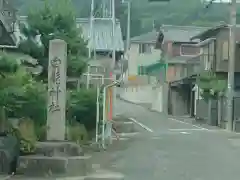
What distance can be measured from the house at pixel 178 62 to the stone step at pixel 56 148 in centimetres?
3272

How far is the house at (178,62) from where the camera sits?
4862 centimetres

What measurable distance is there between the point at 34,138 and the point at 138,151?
4.91 metres

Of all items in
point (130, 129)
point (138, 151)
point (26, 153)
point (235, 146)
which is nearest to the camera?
point (26, 153)

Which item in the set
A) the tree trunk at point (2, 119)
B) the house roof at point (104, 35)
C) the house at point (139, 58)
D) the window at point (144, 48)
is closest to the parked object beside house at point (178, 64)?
the house at point (139, 58)

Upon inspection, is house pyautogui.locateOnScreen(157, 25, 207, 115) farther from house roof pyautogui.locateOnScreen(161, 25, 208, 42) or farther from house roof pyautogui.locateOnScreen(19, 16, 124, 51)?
house roof pyautogui.locateOnScreen(19, 16, 124, 51)

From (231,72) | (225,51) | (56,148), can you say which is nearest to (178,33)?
(225,51)

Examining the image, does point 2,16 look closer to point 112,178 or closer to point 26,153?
point 26,153

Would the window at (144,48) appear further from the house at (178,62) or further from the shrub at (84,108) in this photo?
the shrub at (84,108)

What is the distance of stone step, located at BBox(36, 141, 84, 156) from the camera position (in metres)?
13.3

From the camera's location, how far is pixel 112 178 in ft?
39.2

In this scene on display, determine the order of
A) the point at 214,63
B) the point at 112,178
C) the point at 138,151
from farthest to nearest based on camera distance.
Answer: the point at 214,63
the point at 138,151
the point at 112,178

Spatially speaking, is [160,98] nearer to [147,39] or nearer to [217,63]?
[217,63]

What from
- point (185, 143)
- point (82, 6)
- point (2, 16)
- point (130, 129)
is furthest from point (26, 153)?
point (82, 6)

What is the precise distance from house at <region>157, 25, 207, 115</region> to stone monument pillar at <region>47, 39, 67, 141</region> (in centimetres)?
3225
